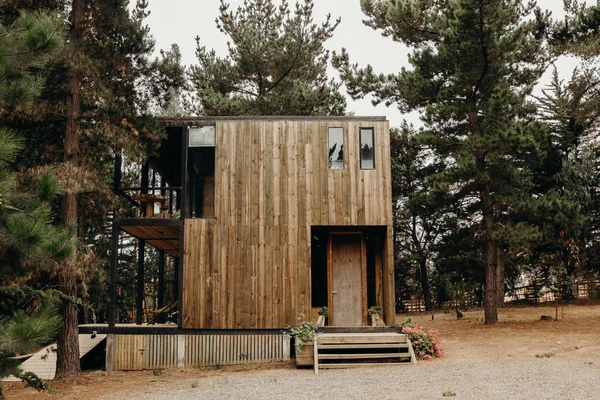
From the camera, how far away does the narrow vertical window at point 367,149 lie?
13.4 meters

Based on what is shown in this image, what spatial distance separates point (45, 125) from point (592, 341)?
1334cm

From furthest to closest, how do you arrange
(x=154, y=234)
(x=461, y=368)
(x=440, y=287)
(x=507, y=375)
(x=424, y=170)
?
(x=440, y=287) → (x=424, y=170) → (x=154, y=234) → (x=461, y=368) → (x=507, y=375)

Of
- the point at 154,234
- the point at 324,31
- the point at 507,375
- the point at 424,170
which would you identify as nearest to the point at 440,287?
the point at 424,170

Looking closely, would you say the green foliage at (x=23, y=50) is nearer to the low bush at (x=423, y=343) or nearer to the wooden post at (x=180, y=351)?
the wooden post at (x=180, y=351)

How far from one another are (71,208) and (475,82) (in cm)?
1211

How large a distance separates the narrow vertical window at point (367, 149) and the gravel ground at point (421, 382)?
14.9ft

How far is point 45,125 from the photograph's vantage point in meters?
12.9

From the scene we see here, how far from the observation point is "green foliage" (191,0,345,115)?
69.9 ft

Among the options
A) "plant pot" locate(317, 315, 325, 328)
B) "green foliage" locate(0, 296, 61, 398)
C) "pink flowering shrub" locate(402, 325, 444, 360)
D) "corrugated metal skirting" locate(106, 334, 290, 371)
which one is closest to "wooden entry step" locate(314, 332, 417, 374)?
"pink flowering shrub" locate(402, 325, 444, 360)

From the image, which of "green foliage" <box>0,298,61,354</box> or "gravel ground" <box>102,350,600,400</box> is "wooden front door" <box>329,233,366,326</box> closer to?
"gravel ground" <box>102,350,600,400</box>

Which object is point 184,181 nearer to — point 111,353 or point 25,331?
point 111,353

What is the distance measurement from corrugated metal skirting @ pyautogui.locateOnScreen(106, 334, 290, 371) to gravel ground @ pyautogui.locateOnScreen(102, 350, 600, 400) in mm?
1262

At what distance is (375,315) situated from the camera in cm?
1367

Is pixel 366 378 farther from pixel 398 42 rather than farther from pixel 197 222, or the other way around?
pixel 398 42
